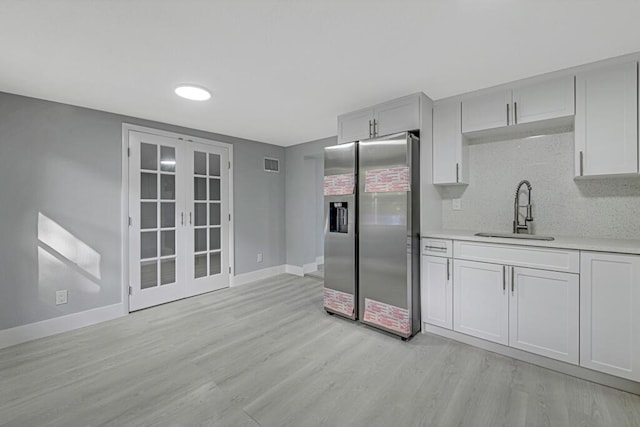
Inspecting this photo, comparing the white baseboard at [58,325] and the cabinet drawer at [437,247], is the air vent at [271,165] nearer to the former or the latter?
the white baseboard at [58,325]

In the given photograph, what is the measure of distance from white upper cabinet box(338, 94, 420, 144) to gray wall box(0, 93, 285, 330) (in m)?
2.33

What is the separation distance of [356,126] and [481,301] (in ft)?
6.98

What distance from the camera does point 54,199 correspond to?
2.80m

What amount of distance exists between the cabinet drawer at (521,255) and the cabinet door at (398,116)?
1.22 meters

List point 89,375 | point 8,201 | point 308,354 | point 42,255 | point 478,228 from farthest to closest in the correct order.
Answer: point 478,228 < point 42,255 < point 8,201 < point 308,354 < point 89,375

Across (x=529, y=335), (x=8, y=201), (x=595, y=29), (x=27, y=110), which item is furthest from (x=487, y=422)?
(x=27, y=110)

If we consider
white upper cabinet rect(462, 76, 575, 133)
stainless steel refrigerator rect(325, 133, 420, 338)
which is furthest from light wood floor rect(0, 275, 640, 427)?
white upper cabinet rect(462, 76, 575, 133)

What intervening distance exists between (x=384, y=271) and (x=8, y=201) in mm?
3545

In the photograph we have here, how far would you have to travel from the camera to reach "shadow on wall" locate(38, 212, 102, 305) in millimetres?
2744

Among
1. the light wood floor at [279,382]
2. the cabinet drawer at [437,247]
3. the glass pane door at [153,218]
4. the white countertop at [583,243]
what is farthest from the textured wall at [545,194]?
the glass pane door at [153,218]

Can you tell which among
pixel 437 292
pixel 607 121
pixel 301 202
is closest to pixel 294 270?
pixel 301 202

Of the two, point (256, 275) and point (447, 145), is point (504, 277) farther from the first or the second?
point (256, 275)

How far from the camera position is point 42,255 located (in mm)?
2740

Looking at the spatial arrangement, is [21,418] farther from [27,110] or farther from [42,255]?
[27,110]
